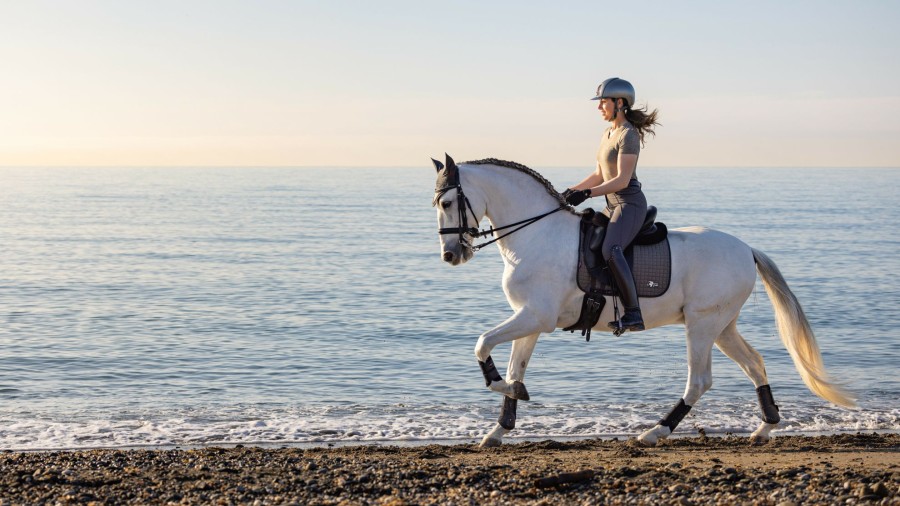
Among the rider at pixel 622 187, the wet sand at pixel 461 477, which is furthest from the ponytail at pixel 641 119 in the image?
the wet sand at pixel 461 477

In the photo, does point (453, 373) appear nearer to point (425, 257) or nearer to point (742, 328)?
point (742, 328)

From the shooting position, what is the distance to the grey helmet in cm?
912

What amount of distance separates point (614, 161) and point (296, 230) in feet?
132

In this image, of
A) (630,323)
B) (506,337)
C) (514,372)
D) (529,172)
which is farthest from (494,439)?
(529,172)

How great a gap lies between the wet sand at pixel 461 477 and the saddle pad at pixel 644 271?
4.85ft

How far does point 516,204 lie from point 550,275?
72 centimetres

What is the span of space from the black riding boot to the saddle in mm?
92

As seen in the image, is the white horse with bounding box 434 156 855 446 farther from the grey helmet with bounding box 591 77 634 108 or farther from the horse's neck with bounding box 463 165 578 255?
the grey helmet with bounding box 591 77 634 108

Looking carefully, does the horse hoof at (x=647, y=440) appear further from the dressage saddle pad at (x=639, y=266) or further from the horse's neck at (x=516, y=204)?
the horse's neck at (x=516, y=204)

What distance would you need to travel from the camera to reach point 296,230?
48.5 m

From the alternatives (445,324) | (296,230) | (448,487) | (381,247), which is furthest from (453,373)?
(296,230)

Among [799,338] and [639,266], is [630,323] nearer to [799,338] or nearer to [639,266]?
[639,266]

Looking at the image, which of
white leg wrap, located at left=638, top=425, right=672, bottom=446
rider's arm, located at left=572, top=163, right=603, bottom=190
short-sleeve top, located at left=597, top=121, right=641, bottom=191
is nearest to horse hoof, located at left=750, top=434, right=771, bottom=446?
white leg wrap, located at left=638, top=425, right=672, bottom=446

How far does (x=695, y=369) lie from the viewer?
9523mm
